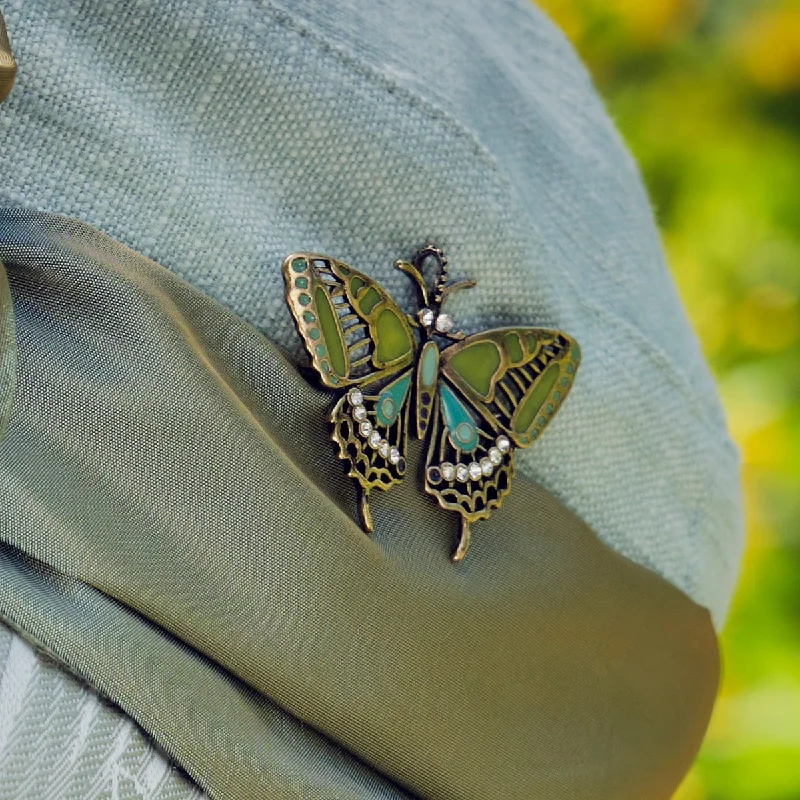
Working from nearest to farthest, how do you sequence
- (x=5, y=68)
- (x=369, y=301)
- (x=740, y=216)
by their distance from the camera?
(x=5, y=68)
(x=369, y=301)
(x=740, y=216)

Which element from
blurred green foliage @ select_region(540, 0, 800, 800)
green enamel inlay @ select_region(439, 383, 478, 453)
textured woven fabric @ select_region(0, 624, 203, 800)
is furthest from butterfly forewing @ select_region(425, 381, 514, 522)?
blurred green foliage @ select_region(540, 0, 800, 800)

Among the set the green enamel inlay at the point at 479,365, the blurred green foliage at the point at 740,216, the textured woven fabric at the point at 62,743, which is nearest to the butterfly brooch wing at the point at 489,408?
the green enamel inlay at the point at 479,365

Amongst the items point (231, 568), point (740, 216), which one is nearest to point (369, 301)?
point (231, 568)


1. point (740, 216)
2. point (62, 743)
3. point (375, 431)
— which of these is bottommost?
point (740, 216)

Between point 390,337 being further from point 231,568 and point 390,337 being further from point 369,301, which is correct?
point 231,568

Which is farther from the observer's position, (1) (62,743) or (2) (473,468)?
(2) (473,468)

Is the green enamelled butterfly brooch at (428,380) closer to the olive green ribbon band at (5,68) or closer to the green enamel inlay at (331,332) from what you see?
the green enamel inlay at (331,332)

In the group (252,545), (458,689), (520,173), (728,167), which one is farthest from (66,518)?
(728,167)
